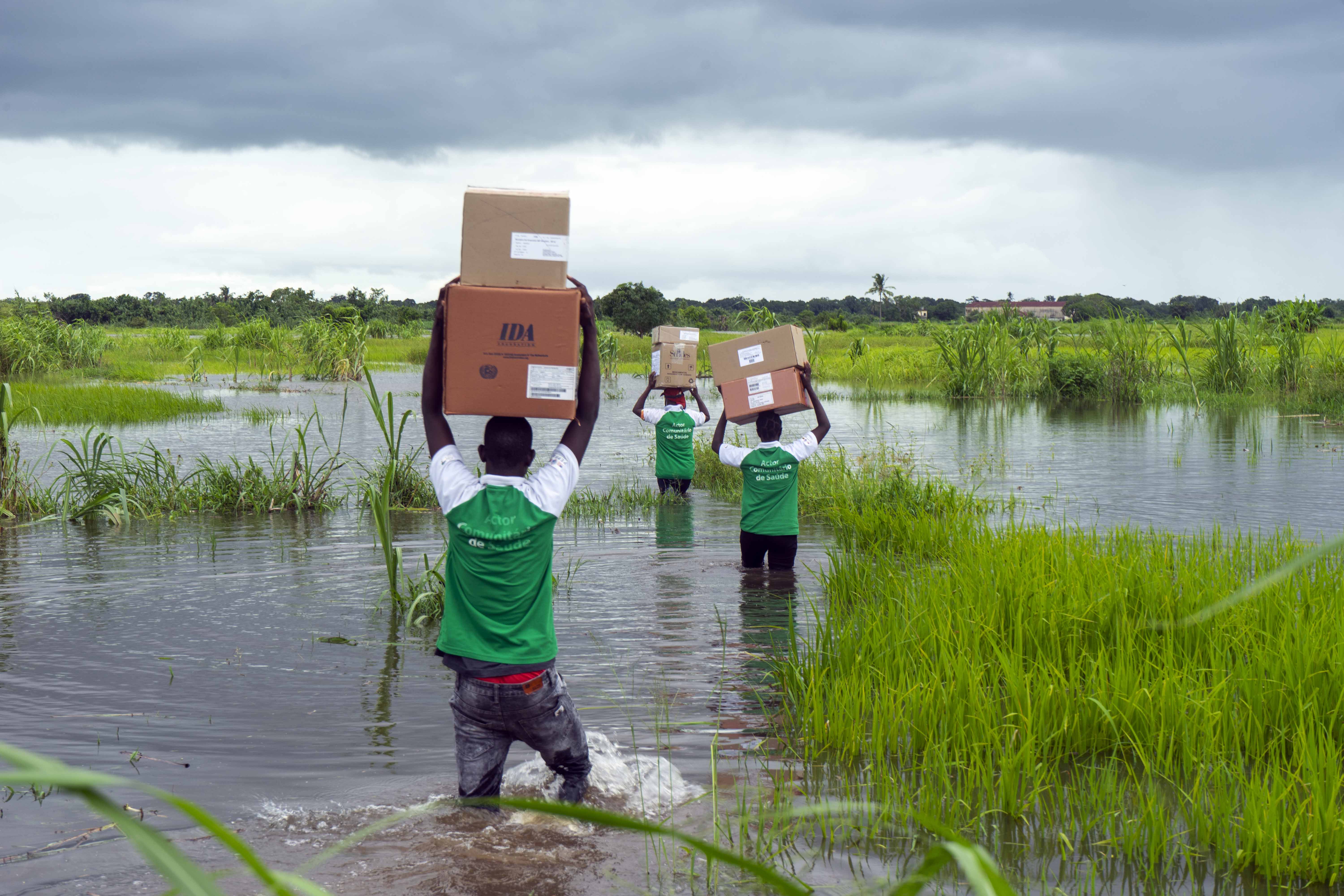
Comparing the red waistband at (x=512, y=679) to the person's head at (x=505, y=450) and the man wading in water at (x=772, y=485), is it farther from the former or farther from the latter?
the man wading in water at (x=772, y=485)

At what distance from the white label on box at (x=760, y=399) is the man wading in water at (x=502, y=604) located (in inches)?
178

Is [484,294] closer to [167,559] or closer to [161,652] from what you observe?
[161,652]

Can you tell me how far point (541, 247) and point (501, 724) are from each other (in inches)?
74.2

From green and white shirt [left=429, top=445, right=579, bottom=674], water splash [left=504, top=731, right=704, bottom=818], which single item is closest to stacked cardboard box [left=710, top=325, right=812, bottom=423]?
water splash [left=504, top=731, right=704, bottom=818]

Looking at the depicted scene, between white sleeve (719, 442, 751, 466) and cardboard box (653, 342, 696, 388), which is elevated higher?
cardboard box (653, 342, 696, 388)

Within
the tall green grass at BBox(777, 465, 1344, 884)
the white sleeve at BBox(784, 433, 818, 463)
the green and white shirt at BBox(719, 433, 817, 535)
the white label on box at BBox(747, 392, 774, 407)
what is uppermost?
the white label on box at BBox(747, 392, 774, 407)

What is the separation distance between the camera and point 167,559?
32.1 ft

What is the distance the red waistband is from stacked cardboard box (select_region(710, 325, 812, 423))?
4.82 m

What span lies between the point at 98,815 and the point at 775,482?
5.18 metres

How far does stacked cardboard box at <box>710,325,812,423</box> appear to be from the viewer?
28.0 ft

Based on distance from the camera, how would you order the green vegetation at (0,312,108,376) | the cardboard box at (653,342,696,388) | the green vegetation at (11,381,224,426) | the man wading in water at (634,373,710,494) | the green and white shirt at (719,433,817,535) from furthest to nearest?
the green vegetation at (0,312,108,376) < the green vegetation at (11,381,224,426) < the cardboard box at (653,342,696,388) < the man wading in water at (634,373,710,494) < the green and white shirt at (719,433,817,535)

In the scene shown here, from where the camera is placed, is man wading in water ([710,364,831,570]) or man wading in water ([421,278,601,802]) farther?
man wading in water ([710,364,831,570])

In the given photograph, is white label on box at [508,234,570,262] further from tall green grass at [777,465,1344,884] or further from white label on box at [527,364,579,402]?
tall green grass at [777,465,1344,884]

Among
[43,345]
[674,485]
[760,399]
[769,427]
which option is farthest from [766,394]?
[43,345]
